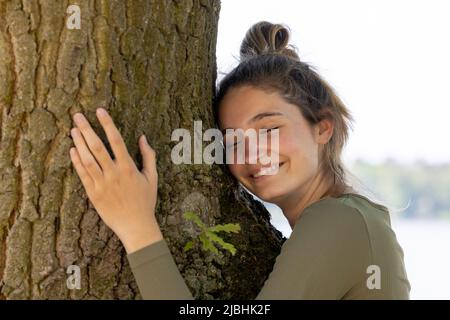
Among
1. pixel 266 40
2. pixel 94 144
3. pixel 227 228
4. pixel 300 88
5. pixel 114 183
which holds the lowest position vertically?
pixel 227 228

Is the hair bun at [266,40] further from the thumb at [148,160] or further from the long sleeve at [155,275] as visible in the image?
the long sleeve at [155,275]

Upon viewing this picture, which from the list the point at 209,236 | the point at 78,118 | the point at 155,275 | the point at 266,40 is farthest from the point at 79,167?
the point at 266,40

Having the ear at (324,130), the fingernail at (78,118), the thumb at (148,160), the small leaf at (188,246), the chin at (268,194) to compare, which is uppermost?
the fingernail at (78,118)

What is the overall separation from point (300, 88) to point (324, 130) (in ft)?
0.60

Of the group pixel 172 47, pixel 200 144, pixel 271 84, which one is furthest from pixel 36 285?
pixel 271 84

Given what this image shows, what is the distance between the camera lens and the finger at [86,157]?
1873 mm

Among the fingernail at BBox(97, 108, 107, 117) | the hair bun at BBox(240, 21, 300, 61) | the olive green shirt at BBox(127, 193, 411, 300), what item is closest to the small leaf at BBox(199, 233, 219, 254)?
the olive green shirt at BBox(127, 193, 411, 300)

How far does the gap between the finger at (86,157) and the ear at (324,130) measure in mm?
890

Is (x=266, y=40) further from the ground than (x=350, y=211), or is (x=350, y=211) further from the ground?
(x=266, y=40)

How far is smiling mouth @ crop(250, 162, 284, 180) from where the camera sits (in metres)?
2.27

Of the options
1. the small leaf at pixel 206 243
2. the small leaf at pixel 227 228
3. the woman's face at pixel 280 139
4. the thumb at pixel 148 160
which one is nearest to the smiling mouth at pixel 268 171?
the woman's face at pixel 280 139

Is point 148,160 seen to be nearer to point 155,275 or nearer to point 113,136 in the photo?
point 113,136

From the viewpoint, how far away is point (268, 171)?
2.28 meters

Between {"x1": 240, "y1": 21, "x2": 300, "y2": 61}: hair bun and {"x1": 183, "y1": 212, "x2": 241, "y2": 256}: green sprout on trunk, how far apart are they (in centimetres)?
78
